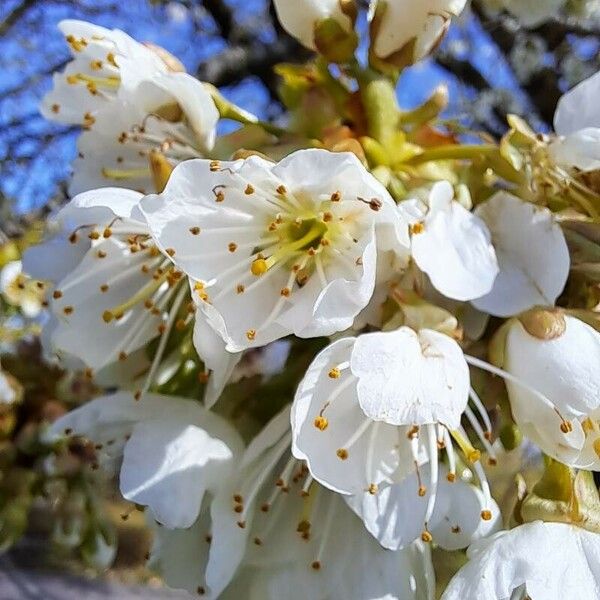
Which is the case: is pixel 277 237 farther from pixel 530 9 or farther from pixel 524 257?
pixel 530 9

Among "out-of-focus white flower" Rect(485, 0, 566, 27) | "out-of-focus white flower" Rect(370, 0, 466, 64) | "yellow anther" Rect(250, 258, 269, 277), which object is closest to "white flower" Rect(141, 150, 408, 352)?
"yellow anther" Rect(250, 258, 269, 277)

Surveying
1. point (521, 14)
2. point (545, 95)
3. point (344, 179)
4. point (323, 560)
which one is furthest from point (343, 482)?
point (545, 95)

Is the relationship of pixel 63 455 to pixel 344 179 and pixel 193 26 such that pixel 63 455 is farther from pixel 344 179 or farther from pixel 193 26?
pixel 193 26

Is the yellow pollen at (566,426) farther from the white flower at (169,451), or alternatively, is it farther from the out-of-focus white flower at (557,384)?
the white flower at (169,451)

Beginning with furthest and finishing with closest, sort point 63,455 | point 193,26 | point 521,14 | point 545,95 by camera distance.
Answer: point 193,26, point 63,455, point 545,95, point 521,14

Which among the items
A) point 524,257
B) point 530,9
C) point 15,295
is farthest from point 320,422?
point 15,295

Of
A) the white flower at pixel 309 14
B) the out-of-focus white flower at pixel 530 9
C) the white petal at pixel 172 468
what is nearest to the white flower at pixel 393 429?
the white petal at pixel 172 468
